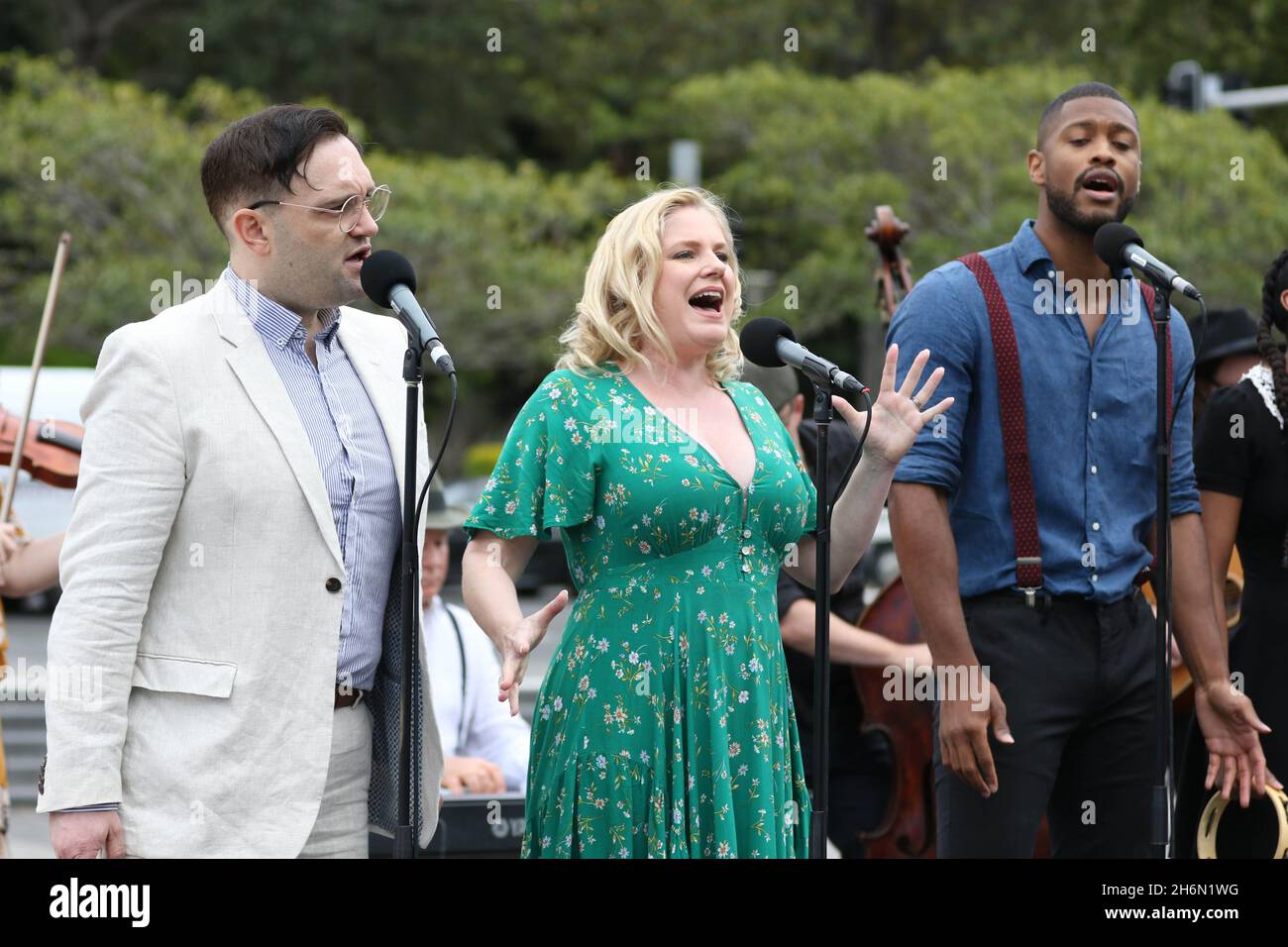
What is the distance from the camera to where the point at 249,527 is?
10.5 ft

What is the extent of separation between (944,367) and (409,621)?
5.06 feet

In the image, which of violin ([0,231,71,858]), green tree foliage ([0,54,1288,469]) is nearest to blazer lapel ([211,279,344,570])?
violin ([0,231,71,858])

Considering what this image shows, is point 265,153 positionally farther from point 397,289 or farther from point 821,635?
point 821,635

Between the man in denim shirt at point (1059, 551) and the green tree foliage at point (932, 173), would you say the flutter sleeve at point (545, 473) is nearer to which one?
the man in denim shirt at point (1059, 551)

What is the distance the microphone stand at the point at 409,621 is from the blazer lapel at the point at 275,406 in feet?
0.52

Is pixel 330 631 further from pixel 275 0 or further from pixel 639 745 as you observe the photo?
pixel 275 0

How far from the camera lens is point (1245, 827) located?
436cm

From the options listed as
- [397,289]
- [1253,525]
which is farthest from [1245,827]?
[397,289]

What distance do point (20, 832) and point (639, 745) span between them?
623cm

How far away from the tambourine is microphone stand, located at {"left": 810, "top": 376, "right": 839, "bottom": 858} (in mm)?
1518

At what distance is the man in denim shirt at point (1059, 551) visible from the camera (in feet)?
13.0

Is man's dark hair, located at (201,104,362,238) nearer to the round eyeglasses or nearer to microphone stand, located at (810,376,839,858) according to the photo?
the round eyeglasses

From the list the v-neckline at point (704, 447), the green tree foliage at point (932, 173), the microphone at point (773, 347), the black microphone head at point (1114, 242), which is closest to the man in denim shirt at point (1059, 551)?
the black microphone head at point (1114, 242)
